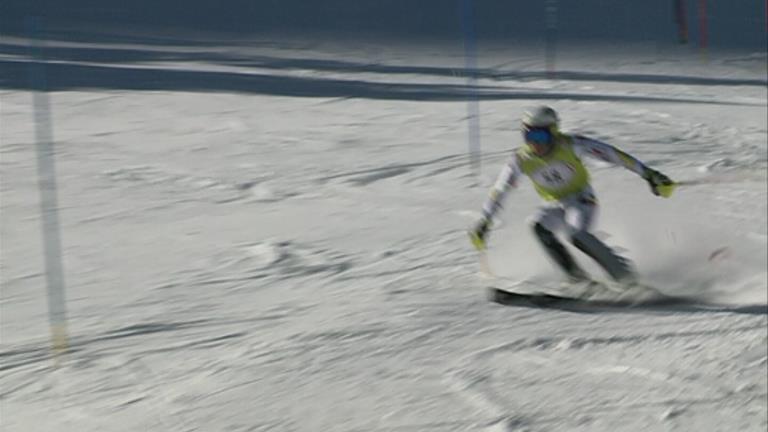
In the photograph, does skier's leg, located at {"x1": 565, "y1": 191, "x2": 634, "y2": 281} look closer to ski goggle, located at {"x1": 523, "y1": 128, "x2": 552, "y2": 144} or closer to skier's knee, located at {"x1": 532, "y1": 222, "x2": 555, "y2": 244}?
skier's knee, located at {"x1": 532, "y1": 222, "x2": 555, "y2": 244}

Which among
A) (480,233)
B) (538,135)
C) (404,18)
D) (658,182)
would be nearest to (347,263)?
(480,233)

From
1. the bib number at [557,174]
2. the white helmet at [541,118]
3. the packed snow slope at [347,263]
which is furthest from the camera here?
the bib number at [557,174]

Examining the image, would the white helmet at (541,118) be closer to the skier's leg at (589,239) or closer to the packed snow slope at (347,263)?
the skier's leg at (589,239)

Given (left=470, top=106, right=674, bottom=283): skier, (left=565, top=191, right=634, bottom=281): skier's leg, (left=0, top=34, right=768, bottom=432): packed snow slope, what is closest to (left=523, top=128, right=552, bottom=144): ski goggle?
(left=470, top=106, right=674, bottom=283): skier

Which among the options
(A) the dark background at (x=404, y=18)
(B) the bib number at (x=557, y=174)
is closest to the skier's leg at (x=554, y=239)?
(B) the bib number at (x=557, y=174)

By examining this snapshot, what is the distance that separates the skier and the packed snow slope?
0.46 m

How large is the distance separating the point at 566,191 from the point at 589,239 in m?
0.35

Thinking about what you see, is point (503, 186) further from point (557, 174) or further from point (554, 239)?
point (554, 239)

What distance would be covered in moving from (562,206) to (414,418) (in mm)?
2719

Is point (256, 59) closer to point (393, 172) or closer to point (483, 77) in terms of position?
point (483, 77)

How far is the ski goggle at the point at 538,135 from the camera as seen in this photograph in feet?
28.0

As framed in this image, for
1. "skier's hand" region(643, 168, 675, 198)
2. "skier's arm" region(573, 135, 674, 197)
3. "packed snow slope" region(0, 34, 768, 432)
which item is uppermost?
"skier's arm" region(573, 135, 674, 197)

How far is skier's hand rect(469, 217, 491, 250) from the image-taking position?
8773mm

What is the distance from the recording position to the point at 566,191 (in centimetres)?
877
